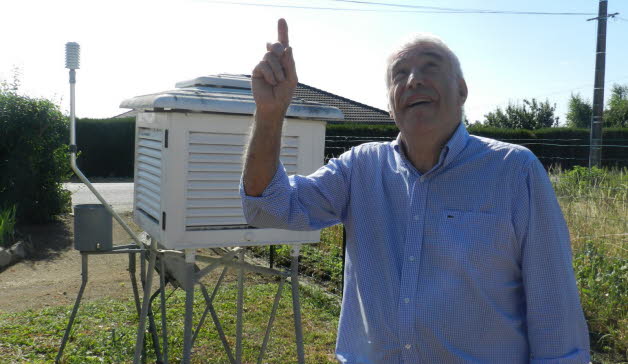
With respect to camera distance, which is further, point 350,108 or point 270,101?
point 350,108

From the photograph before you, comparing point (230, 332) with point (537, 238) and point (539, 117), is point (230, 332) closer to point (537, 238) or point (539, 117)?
point (537, 238)

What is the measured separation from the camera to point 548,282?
→ 1464mm

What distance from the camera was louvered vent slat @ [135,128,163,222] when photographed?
281cm

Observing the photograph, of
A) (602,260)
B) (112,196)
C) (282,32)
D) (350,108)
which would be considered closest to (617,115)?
(350,108)

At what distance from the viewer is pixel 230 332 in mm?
4664

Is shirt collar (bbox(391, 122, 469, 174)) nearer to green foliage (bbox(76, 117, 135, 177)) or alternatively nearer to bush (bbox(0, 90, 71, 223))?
bush (bbox(0, 90, 71, 223))

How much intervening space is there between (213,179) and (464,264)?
5.14ft

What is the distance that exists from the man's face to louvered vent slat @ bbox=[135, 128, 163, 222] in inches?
55.9

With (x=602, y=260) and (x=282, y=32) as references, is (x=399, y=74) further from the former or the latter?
(x=602, y=260)

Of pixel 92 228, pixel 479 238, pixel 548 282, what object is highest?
pixel 479 238

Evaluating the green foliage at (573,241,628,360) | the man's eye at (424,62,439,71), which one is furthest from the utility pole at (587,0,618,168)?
the man's eye at (424,62,439,71)

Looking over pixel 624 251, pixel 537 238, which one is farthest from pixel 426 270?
pixel 624 251

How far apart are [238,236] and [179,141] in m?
0.56

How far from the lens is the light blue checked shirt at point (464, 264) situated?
147 cm
